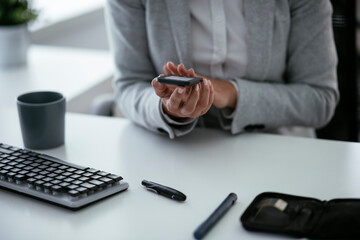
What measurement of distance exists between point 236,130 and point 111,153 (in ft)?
0.84

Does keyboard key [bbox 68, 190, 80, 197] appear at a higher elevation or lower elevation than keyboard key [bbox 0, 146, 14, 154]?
lower

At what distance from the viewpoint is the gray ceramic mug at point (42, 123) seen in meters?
0.94

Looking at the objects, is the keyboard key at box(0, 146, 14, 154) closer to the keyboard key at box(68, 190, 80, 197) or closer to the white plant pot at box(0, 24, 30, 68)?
the keyboard key at box(68, 190, 80, 197)

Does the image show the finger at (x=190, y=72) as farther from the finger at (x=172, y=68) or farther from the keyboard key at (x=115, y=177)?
the keyboard key at (x=115, y=177)

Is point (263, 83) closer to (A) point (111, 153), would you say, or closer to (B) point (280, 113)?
(B) point (280, 113)

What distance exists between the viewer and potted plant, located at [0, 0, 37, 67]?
1.63 meters

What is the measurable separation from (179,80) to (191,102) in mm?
72

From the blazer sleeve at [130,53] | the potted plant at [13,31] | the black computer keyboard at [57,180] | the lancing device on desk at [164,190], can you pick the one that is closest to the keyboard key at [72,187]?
the black computer keyboard at [57,180]

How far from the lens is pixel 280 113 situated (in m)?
1.08

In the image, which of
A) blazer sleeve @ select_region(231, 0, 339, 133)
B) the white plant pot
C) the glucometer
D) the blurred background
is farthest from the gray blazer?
the white plant pot

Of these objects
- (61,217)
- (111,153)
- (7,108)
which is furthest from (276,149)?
(7,108)

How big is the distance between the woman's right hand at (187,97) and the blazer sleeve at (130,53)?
18cm

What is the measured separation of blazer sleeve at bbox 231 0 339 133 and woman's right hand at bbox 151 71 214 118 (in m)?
0.18

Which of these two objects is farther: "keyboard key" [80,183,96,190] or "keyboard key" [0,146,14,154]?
"keyboard key" [0,146,14,154]
